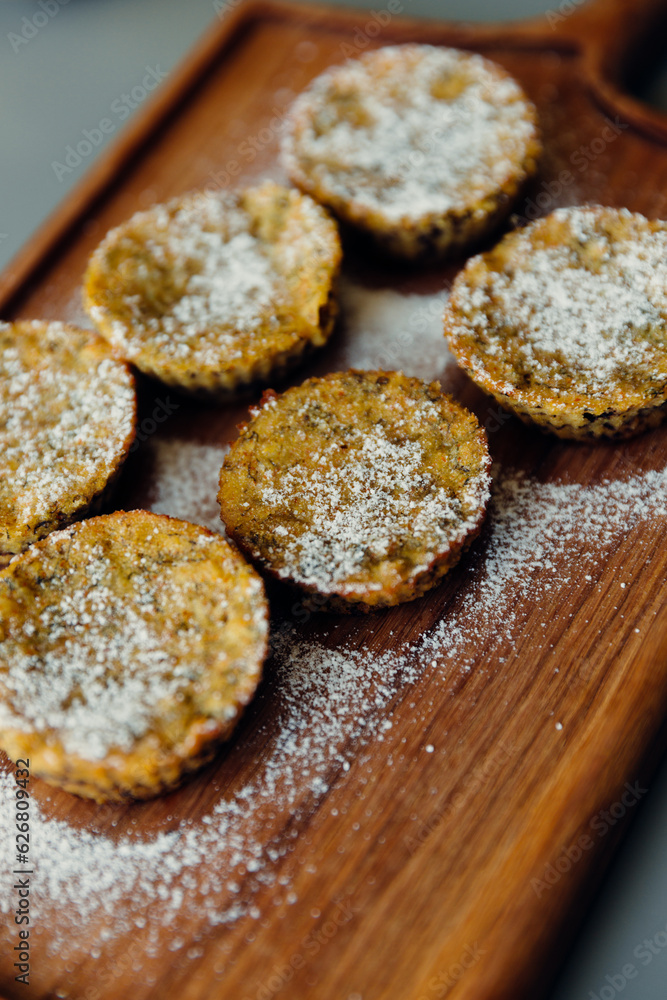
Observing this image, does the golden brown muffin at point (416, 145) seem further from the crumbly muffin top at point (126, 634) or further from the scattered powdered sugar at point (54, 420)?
the crumbly muffin top at point (126, 634)

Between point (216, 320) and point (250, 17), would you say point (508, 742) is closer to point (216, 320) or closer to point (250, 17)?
point (216, 320)

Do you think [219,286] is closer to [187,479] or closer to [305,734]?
[187,479]

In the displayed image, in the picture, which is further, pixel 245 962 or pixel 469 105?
pixel 469 105

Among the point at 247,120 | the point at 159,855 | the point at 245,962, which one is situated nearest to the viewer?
the point at 245,962

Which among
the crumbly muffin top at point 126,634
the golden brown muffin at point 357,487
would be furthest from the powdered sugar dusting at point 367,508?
the crumbly muffin top at point 126,634

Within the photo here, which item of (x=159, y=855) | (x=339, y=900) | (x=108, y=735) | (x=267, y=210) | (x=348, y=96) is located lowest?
(x=159, y=855)

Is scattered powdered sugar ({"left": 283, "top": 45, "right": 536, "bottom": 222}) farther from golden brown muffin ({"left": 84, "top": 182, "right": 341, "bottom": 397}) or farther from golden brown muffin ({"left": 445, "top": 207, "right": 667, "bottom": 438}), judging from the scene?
golden brown muffin ({"left": 445, "top": 207, "right": 667, "bottom": 438})

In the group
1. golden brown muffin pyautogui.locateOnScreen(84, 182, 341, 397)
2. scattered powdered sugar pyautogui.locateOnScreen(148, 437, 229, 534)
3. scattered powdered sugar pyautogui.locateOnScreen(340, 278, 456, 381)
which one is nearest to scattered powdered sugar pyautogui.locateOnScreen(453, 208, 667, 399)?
scattered powdered sugar pyautogui.locateOnScreen(340, 278, 456, 381)

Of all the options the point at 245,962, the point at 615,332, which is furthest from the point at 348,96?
the point at 245,962
